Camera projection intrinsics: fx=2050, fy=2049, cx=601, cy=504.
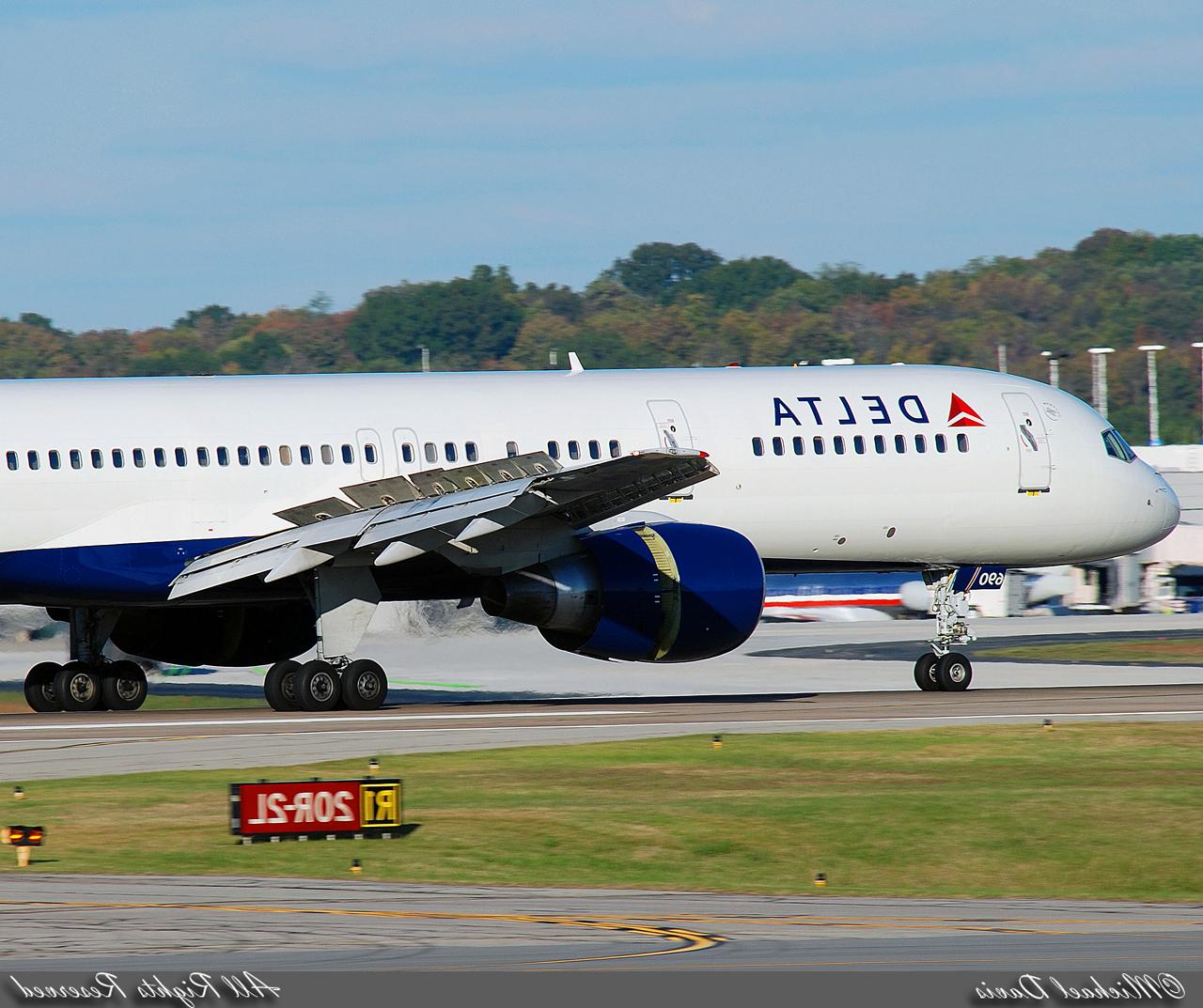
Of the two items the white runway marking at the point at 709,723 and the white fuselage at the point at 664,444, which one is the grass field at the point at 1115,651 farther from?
the white runway marking at the point at 709,723

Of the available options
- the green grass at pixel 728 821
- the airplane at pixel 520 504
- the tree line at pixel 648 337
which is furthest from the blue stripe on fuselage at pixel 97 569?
the tree line at pixel 648 337

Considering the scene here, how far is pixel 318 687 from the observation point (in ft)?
A: 98.7

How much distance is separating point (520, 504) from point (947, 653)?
9.69m

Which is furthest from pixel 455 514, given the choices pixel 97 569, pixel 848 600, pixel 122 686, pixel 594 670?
pixel 848 600

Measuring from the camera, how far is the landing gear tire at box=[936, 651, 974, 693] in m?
34.1

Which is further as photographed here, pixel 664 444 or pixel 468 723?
pixel 664 444

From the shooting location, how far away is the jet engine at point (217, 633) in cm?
3316

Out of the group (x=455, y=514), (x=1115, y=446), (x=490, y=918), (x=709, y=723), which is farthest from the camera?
(x=1115, y=446)

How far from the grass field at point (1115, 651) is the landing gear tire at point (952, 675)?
18609 millimetres

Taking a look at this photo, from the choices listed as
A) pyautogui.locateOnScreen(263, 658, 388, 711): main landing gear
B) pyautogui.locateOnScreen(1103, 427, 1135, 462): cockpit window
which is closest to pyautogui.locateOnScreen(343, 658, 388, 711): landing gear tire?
pyautogui.locateOnScreen(263, 658, 388, 711): main landing gear

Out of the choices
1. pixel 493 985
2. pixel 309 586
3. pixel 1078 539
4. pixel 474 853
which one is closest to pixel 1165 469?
pixel 1078 539

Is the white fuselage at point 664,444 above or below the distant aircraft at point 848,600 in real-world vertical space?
above

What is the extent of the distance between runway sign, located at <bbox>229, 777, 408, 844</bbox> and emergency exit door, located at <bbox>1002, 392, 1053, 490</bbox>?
706 inches

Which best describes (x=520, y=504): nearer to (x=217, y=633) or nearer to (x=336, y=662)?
(x=336, y=662)
